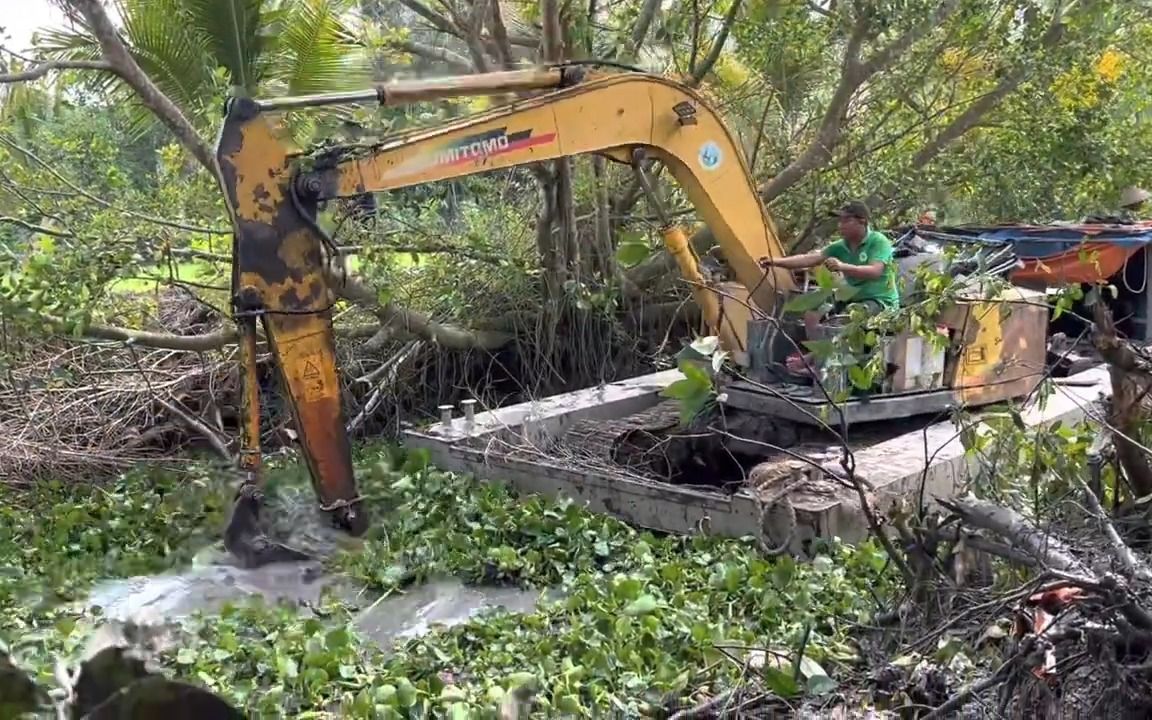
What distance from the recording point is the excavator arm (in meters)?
→ 5.83

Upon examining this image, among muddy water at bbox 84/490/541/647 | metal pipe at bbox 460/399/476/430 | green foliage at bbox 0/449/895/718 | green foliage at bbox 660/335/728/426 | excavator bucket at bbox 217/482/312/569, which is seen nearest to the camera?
green foliage at bbox 660/335/728/426

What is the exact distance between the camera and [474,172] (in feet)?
20.8

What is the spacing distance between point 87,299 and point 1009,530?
601 cm

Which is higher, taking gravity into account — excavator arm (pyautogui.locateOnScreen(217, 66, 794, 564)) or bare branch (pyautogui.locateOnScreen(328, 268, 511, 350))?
excavator arm (pyautogui.locateOnScreen(217, 66, 794, 564))

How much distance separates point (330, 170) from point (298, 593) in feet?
6.80

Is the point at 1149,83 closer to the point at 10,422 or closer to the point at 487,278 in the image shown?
the point at 487,278

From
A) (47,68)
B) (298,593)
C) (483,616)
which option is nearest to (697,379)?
(483,616)

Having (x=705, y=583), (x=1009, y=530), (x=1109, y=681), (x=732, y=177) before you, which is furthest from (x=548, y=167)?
(x=1109, y=681)

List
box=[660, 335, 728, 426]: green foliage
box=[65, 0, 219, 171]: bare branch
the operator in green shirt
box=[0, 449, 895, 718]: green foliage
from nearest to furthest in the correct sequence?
1. box=[660, 335, 728, 426]: green foliage
2. box=[0, 449, 895, 718]: green foliage
3. the operator in green shirt
4. box=[65, 0, 219, 171]: bare branch

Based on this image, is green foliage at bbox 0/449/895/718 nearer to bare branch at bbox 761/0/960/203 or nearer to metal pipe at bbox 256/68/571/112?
metal pipe at bbox 256/68/571/112

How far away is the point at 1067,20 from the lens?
9.94m

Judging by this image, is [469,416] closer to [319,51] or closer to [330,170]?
[330,170]

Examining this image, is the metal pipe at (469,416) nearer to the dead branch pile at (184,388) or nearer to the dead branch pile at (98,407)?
the dead branch pile at (184,388)

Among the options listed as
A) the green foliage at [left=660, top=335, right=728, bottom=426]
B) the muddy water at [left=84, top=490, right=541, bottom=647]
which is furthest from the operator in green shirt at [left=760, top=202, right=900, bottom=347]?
the green foliage at [left=660, top=335, right=728, bottom=426]
